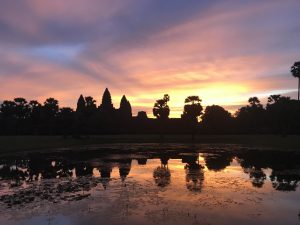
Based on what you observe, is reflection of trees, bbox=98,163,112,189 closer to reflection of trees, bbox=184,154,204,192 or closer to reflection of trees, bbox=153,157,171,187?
reflection of trees, bbox=153,157,171,187

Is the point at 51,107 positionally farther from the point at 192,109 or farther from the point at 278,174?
the point at 278,174

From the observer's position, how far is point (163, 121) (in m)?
108

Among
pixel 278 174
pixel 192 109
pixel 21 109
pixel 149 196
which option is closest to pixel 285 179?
pixel 278 174

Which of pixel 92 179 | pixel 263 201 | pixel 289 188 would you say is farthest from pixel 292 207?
pixel 92 179

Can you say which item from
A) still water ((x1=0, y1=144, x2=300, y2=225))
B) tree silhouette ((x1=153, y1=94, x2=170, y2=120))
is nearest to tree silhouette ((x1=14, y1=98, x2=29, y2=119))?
tree silhouette ((x1=153, y1=94, x2=170, y2=120))

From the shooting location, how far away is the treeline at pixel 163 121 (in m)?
90.3

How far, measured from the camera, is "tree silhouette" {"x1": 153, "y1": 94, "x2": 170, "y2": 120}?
107 meters

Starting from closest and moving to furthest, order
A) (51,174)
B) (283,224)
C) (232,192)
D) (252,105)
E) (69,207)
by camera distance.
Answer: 1. (283,224)
2. (69,207)
3. (232,192)
4. (51,174)
5. (252,105)

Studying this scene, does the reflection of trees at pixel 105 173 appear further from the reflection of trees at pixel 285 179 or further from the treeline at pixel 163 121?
the treeline at pixel 163 121

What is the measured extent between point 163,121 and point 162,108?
13.2 ft

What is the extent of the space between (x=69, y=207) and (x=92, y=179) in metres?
9.10

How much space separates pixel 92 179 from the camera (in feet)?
88.3

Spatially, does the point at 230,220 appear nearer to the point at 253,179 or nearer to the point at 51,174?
the point at 253,179

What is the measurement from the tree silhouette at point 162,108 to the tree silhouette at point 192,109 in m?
5.55
